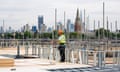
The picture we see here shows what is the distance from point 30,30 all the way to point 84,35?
2356 centimetres

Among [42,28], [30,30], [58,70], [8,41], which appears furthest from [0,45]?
[30,30]

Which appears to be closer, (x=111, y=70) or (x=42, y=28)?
(x=111, y=70)

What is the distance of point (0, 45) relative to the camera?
137 ft

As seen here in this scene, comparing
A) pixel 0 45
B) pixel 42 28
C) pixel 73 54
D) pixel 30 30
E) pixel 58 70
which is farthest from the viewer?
pixel 30 30

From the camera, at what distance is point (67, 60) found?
17906 mm

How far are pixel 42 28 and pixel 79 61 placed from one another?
4845 centimetres

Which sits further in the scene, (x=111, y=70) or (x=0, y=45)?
(x=0, y=45)

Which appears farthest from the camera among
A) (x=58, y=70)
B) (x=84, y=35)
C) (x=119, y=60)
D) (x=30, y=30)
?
(x=30, y=30)

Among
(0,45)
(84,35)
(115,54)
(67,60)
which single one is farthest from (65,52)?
(84,35)

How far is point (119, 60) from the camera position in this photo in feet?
53.9

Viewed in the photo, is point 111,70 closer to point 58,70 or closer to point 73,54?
point 58,70

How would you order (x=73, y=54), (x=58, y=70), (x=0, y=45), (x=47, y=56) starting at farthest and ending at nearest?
(x=0, y=45), (x=47, y=56), (x=73, y=54), (x=58, y=70)

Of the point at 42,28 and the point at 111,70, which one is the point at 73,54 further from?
the point at 42,28

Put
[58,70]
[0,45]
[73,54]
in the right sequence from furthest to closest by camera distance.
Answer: [0,45] → [73,54] → [58,70]
